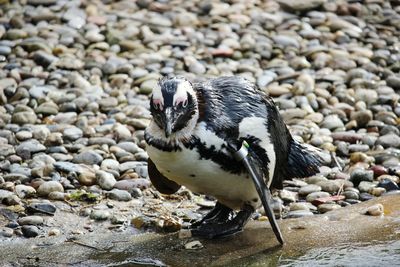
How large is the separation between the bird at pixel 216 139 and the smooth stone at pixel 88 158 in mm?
1180

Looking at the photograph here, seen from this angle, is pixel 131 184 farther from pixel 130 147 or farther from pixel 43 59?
pixel 43 59

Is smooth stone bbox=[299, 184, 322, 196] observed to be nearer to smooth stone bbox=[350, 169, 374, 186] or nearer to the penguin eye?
smooth stone bbox=[350, 169, 374, 186]

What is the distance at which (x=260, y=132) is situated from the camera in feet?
15.1

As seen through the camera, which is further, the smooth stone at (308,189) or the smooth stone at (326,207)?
the smooth stone at (308,189)

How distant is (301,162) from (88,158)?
5.33 ft

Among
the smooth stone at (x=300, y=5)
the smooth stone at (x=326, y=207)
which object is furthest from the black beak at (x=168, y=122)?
the smooth stone at (x=300, y=5)

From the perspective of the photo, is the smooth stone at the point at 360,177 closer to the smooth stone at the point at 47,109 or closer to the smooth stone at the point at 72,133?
the smooth stone at the point at 72,133

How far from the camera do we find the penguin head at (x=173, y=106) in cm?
430

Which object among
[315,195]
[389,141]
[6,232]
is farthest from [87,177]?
[389,141]

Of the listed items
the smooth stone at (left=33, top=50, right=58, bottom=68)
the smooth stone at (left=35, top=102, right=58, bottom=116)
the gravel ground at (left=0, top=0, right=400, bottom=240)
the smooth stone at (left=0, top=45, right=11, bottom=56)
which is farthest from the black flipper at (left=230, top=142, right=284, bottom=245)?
the smooth stone at (left=0, top=45, right=11, bottom=56)

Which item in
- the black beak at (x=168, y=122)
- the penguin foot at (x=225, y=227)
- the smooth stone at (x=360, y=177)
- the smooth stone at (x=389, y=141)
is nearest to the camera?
the black beak at (x=168, y=122)

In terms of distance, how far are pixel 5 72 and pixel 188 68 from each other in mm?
1569

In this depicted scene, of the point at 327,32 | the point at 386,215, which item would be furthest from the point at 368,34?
the point at 386,215

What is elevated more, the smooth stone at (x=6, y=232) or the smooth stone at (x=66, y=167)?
the smooth stone at (x=6, y=232)
